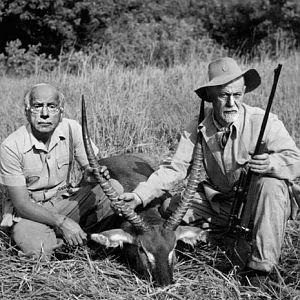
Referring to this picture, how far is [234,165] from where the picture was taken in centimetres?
418

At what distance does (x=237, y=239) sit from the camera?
4062mm

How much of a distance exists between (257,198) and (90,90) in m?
4.70

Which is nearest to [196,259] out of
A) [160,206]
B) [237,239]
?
[237,239]

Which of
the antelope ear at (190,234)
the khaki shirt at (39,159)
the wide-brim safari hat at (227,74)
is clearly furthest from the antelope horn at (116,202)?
the wide-brim safari hat at (227,74)

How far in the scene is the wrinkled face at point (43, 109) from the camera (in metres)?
4.23

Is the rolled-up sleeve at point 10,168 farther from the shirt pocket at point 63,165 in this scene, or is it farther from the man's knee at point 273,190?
the man's knee at point 273,190

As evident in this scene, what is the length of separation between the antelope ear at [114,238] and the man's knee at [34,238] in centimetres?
44

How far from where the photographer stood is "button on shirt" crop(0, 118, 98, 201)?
4.23 m

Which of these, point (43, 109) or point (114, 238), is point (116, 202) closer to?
→ point (114, 238)

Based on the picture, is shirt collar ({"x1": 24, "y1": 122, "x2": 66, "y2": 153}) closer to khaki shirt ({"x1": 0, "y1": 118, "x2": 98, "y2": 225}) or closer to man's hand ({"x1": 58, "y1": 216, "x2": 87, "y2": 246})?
khaki shirt ({"x1": 0, "y1": 118, "x2": 98, "y2": 225})

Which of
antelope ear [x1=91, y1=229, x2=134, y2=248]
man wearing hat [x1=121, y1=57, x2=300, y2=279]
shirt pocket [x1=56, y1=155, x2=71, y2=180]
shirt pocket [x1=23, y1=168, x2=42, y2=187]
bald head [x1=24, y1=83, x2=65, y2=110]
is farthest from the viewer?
shirt pocket [x1=56, y1=155, x2=71, y2=180]

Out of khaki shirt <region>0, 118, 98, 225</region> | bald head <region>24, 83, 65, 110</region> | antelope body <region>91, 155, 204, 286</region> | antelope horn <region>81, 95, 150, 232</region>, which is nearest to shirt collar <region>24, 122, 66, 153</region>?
khaki shirt <region>0, 118, 98, 225</region>

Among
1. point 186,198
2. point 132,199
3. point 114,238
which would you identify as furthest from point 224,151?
point 114,238

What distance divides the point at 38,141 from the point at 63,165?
13.8 inches
